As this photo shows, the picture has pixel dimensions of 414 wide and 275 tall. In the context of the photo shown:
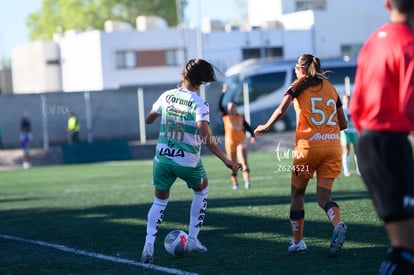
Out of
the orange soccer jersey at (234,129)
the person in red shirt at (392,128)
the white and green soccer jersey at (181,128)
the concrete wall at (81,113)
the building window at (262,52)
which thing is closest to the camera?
the person in red shirt at (392,128)

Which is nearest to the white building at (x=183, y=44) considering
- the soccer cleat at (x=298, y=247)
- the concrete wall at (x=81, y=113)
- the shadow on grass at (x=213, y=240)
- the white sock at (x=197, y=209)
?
the concrete wall at (x=81, y=113)

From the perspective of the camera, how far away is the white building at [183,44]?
71062 millimetres

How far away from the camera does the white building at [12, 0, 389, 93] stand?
7106 centimetres

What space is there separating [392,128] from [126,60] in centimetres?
6724

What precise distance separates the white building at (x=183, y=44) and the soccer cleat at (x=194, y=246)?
59.5 metres

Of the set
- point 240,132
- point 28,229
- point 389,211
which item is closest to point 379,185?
point 389,211

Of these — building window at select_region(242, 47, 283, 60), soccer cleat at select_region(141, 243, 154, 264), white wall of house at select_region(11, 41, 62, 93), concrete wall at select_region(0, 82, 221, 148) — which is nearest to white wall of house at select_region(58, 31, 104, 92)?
white wall of house at select_region(11, 41, 62, 93)

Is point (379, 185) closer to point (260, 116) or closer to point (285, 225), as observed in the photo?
point (285, 225)

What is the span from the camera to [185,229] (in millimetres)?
12062

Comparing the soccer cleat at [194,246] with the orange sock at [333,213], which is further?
the soccer cleat at [194,246]

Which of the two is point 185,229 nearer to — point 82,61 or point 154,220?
point 154,220

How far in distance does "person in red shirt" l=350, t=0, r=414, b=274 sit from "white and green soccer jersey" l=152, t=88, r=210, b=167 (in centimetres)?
370

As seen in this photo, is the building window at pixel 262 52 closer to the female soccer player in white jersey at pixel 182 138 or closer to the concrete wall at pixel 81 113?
the concrete wall at pixel 81 113

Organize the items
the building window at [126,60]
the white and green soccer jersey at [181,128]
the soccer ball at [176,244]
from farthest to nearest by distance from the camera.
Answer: the building window at [126,60] → the soccer ball at [176,244] → the white and green soccer jersey at [181,128]
